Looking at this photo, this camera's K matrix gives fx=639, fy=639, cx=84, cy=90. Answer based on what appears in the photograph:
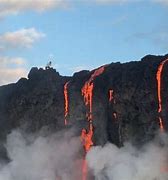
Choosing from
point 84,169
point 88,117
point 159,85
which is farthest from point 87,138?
point 159,85

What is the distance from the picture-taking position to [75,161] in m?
60.6

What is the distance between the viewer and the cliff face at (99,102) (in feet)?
185

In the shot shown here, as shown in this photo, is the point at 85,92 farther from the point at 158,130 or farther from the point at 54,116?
the point at 158,130

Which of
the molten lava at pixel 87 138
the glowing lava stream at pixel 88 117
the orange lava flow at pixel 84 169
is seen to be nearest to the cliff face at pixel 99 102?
the glowing lava stream at pixel 88 117

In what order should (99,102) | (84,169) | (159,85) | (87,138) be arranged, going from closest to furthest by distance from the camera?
1. (159,85)
2. (84,169)
3. (87,138)
4. (99,102)

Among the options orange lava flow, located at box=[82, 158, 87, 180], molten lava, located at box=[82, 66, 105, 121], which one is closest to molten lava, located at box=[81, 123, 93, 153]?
orange lava flow, located at box=[82, 158, 87, 180]

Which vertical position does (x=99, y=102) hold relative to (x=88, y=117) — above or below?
above

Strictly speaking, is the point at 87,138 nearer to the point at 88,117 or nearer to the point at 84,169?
the point at 88,117

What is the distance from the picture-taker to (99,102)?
60312 mm

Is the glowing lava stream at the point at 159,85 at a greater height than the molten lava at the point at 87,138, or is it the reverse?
the glowing lava stream at the point at 159,85

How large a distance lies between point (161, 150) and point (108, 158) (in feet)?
16.3

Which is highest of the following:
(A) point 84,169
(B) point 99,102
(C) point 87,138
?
(B) point 99,102

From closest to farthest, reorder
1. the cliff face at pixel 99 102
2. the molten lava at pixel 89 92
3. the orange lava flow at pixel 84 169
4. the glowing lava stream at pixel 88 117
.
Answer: the cliff face at pixel 99 102 < the orange lava flow at pixel 84 169 < the glowing lava stream at pixel 88 117 < the molten lava at pixel 89 92

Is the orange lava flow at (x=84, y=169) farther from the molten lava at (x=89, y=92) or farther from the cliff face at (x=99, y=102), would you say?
the molten lava at (x=89, y=92)
